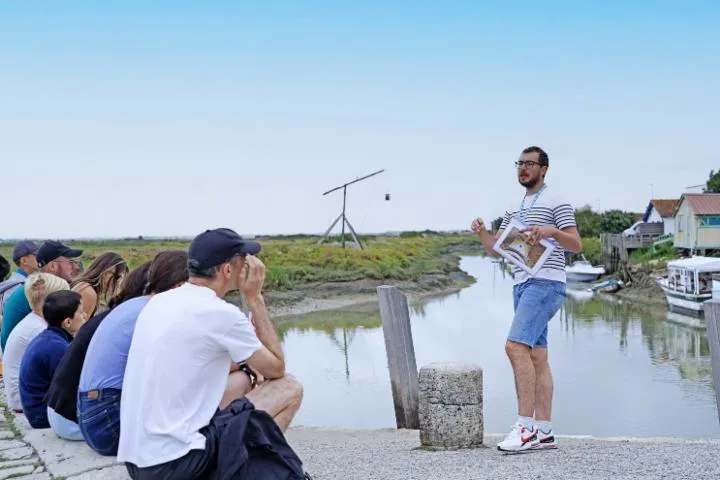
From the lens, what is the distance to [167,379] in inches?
121

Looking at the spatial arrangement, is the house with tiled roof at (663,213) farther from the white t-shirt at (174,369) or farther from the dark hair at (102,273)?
the white t-shirt at (174,369)

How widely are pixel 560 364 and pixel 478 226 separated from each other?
12.2 meters

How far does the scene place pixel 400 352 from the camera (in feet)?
23.7

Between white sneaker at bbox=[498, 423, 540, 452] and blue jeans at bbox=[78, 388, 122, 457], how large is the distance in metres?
2.65

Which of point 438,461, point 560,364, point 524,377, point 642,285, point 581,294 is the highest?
point 524,377

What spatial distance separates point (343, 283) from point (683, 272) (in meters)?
14.6

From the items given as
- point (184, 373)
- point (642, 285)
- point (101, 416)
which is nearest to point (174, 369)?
point (184, 373)

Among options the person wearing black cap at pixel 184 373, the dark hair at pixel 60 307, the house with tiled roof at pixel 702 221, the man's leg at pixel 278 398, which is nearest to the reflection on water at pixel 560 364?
the dark hair at pixel 60 307

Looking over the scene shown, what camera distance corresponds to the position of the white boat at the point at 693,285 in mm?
28125

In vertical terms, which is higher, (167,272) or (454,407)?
(167,272)

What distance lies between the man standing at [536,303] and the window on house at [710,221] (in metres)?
37.7

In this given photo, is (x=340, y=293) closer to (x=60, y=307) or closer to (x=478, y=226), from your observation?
(x=478, y=226)

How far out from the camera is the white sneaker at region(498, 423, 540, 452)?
5.28m

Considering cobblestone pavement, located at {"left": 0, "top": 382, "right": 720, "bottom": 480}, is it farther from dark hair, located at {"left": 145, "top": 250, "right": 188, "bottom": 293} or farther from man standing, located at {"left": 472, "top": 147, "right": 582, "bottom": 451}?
dark hair, located at {"left": 145, "top": 250, "right": 188, "bottom": 293}
